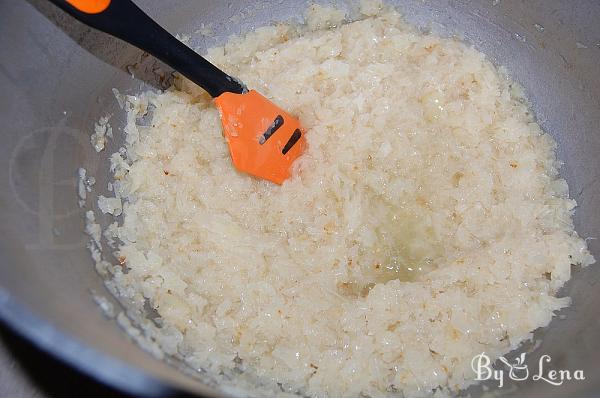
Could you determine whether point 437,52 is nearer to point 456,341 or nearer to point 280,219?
point 280,219

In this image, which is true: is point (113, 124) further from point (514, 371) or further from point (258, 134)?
point (514, 371)

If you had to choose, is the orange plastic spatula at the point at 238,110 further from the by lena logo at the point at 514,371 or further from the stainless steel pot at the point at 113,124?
the by lena logo at the point at 514,371

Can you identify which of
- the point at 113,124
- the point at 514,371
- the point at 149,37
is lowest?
the point at 113,124

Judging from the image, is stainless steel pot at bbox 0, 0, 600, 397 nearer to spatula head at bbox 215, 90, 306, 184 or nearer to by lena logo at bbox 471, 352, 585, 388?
by lena logo at bbox 471, 352, 585, 388

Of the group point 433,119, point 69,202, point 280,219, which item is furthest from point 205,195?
point 433,119

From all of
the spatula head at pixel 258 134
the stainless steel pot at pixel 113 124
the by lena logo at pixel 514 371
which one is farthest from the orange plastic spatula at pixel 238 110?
the by lena logo at pixel 514 371

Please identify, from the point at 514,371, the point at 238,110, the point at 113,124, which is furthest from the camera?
the point at 113,124

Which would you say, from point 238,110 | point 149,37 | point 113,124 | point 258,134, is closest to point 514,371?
point 258,134
